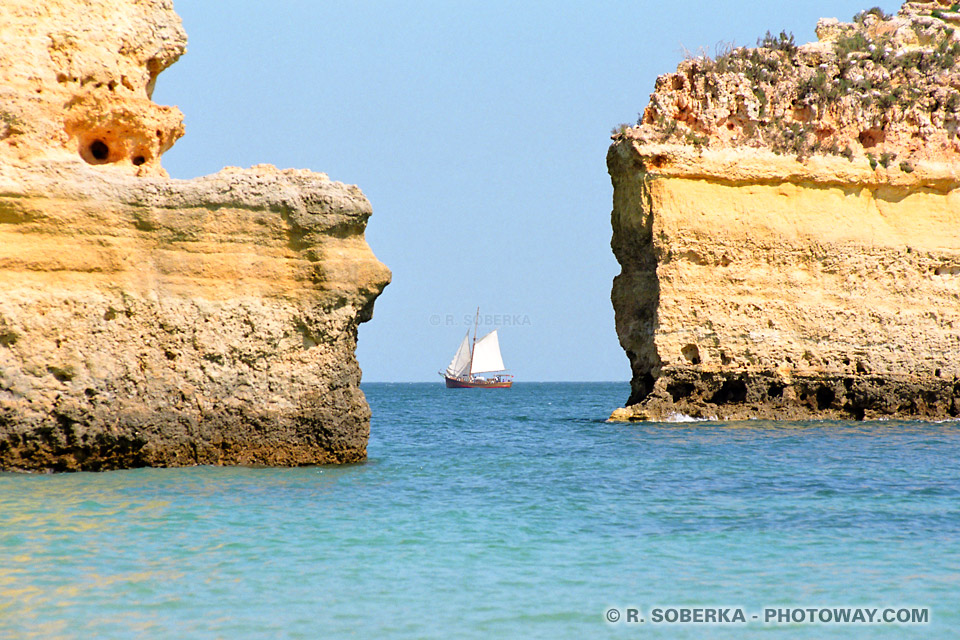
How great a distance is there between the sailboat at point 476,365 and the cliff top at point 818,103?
197ft

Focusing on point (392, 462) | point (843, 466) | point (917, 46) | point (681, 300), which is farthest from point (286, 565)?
→ point (917, 46)

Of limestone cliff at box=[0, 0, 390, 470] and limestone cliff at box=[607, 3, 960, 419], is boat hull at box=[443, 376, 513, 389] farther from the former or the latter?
limestone cliff at box=[0, 0, 390, 470]

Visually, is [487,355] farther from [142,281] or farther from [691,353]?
[142,281]

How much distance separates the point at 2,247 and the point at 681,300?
40.6 feet

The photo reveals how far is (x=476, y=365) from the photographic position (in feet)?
264

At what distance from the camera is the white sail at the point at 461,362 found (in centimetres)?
8244

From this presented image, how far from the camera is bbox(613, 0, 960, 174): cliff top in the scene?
19.4 meters

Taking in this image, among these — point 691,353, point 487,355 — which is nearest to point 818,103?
point 691,353

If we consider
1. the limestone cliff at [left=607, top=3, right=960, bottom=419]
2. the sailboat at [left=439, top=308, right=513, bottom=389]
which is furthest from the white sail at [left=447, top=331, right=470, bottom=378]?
the limestone cliff at [left=607, top=3, right=960, bottom=419]

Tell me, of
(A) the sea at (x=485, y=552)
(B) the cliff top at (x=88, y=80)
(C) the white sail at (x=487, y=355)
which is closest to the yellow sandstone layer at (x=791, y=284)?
(A) the sea at (x=485, y=552)

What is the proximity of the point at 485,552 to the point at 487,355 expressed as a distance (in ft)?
239

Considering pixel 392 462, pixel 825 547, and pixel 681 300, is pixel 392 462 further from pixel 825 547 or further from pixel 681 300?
pixel 681 300

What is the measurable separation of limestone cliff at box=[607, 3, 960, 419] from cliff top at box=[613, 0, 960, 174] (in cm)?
4

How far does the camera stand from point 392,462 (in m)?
12.7
